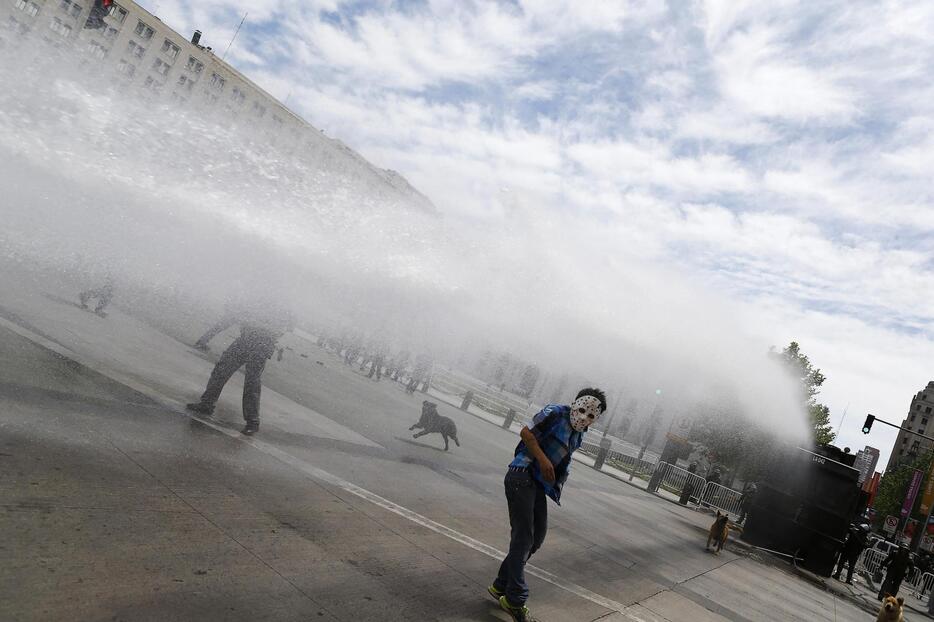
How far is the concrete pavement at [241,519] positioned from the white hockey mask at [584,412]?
1423mm

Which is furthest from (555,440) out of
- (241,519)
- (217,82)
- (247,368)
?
(217,82)

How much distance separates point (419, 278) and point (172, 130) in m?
6.95

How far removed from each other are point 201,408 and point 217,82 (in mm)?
80401

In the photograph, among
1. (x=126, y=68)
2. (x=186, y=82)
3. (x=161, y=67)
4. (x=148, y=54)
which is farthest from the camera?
(x=186, y=82)

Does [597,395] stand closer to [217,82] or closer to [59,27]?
[59,27]

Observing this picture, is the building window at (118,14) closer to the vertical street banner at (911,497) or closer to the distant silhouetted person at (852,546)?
the distant silhouetted person at (852,546)

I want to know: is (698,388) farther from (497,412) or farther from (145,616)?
(145,616)

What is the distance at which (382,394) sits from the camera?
1582cm

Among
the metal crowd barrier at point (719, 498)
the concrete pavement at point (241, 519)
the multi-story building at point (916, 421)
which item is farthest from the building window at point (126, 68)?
the multi-story building at point (916, 421)

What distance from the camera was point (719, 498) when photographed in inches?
865

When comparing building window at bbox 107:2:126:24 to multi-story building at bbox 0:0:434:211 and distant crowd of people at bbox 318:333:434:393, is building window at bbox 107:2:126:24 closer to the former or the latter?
multi-story building at bbox 0:0:434:211

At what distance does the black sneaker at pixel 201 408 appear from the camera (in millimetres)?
6332

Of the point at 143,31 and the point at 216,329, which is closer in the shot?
the point at 216,329

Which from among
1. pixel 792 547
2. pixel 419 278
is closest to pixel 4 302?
pixel 419 278
